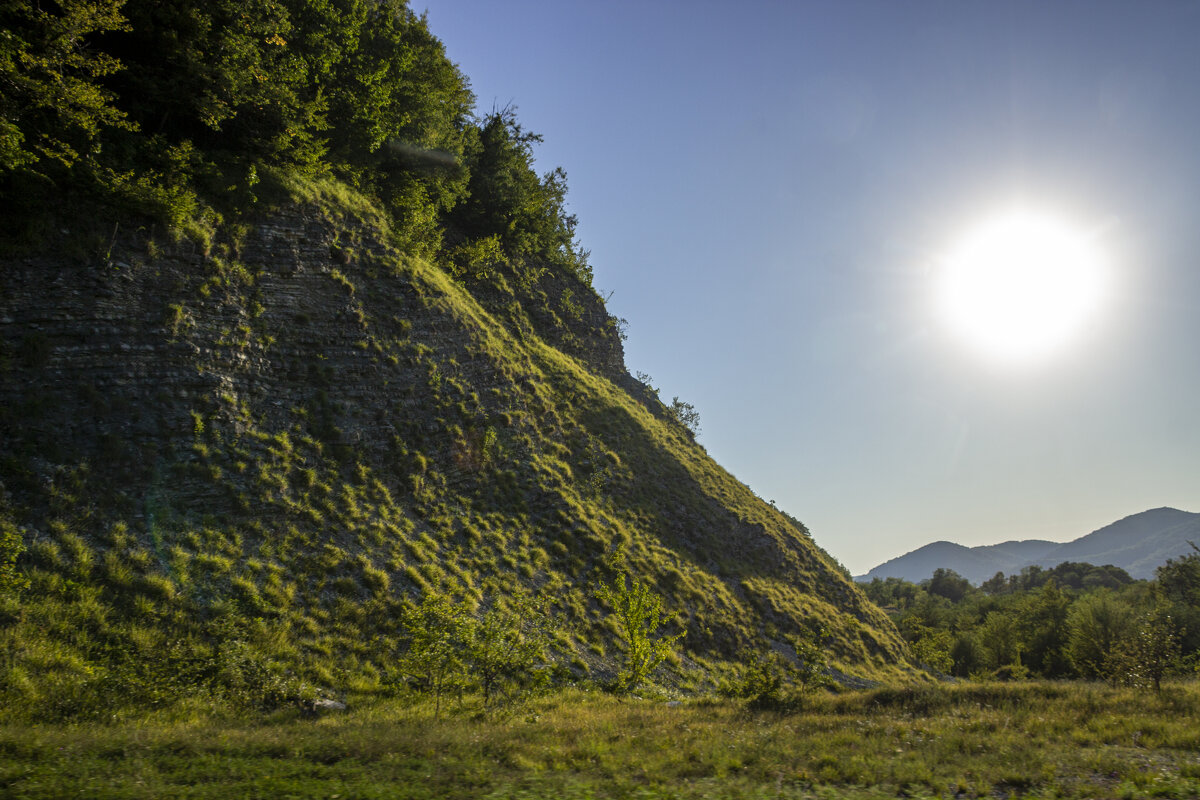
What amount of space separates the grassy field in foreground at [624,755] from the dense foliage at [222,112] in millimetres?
18318

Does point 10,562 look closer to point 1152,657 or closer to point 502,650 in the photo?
point 502,650

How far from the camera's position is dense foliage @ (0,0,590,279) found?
17750 millimetres

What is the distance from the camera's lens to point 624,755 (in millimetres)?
12141

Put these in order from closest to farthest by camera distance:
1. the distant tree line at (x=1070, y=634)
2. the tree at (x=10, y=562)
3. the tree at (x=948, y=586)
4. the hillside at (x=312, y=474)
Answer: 1. the tree at (x=10, y=562)
2. the hillside at (x=312, y=474)
3. the distant tree line at (x=1070, y=634)
4. the tree at (x=948, y=586)

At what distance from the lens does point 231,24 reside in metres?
23.9

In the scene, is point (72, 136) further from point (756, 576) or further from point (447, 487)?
point (756, 576)

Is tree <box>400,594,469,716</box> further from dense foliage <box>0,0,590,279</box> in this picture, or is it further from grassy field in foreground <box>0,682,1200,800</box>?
dense foliage <box>0,0,590,279</box>

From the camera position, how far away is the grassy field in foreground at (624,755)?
891 cm

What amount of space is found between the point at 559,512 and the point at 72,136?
25752mm

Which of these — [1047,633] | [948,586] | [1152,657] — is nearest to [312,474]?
[1152,657]

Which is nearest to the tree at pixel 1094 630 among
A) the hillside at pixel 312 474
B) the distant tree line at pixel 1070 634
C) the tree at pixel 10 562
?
the distant tree line at pixel 1070 634

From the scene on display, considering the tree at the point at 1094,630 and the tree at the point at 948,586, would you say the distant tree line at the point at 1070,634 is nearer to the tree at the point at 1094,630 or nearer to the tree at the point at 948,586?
the tree at the point at 1094,630

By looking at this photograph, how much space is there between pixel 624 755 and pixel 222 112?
96.2ft

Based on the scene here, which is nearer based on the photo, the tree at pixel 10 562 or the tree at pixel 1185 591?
the tree at pixel 10 562
